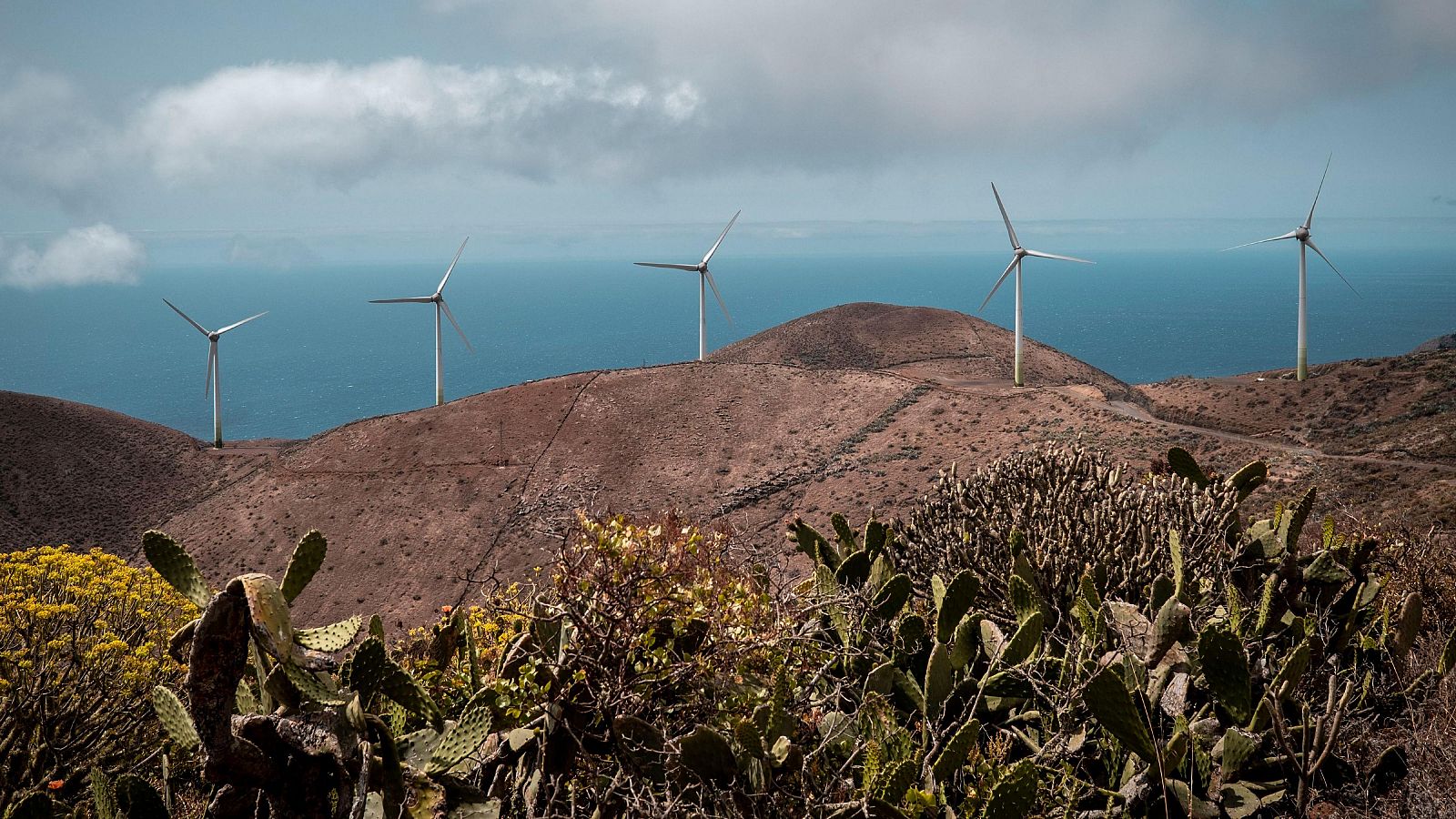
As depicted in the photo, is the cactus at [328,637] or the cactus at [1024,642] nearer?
the cactus at [328,637]

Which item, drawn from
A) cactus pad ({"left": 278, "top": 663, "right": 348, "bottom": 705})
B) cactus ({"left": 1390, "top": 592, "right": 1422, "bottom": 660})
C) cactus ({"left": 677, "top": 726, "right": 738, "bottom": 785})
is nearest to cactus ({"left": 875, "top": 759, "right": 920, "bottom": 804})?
cactus ({"left": 677, "top": 726, "right": 738, "bottom": 785})

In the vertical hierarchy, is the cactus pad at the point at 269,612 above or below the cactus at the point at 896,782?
above

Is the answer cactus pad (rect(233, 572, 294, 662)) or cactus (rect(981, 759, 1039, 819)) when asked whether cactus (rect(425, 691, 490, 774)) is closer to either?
cactus pad (rect(233, 572, 294, 662))

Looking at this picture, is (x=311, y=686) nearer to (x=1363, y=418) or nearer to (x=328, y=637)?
(x=328, y=637)

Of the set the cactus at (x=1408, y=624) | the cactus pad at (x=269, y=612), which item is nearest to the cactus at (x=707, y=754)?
the cactus pad at (x=269, y=612)

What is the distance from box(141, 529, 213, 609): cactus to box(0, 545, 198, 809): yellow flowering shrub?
9.64 feet

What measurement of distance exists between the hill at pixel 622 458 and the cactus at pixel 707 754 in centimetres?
3076

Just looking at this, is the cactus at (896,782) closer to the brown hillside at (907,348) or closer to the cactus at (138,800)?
the cactus at (138,800)

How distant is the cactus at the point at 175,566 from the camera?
5.44m

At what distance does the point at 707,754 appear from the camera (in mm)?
5574

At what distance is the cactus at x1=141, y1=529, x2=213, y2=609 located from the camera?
17.8 feet

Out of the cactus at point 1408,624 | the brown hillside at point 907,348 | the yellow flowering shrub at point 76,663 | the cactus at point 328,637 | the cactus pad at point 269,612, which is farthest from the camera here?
the brown hillside at point 907,348

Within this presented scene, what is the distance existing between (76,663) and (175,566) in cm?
579

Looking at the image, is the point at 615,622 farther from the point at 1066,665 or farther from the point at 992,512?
the point at 992,512
